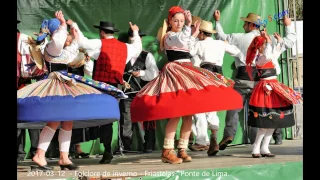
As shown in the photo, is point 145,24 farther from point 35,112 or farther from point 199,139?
point 35,112

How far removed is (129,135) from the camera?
764 centimetres

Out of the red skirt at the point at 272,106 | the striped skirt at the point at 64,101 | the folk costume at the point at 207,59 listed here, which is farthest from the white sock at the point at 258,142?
the striped skirt at the point at 64,101

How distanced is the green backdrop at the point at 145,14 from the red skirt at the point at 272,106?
1.87 meters

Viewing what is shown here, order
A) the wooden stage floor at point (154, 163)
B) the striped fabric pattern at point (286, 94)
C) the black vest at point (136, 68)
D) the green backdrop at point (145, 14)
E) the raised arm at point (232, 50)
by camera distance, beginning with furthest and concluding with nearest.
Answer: the raised arm at point (232, 50) → the black vest at point (136, 68) → the green backdrop at point (145, 14) → the striped fabric pattern at point (286, 94) → the wooden stage floor at point (154, 163)

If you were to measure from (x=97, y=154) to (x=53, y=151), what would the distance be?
580 millimetres

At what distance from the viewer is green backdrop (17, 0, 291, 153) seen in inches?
295

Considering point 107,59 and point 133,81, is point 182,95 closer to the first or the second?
point 107,59

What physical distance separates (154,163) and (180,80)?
0.89 meters

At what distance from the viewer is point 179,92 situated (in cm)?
577

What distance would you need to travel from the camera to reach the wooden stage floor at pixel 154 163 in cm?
527

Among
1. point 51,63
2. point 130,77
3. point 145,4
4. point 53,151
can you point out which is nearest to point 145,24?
point 145,4

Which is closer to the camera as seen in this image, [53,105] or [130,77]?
[53,105]

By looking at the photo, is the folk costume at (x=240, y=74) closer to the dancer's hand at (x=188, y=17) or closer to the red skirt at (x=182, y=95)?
the dancer's hand at (x=188, y=17)

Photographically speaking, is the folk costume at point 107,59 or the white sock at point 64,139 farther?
the folk costume at point 107,59
